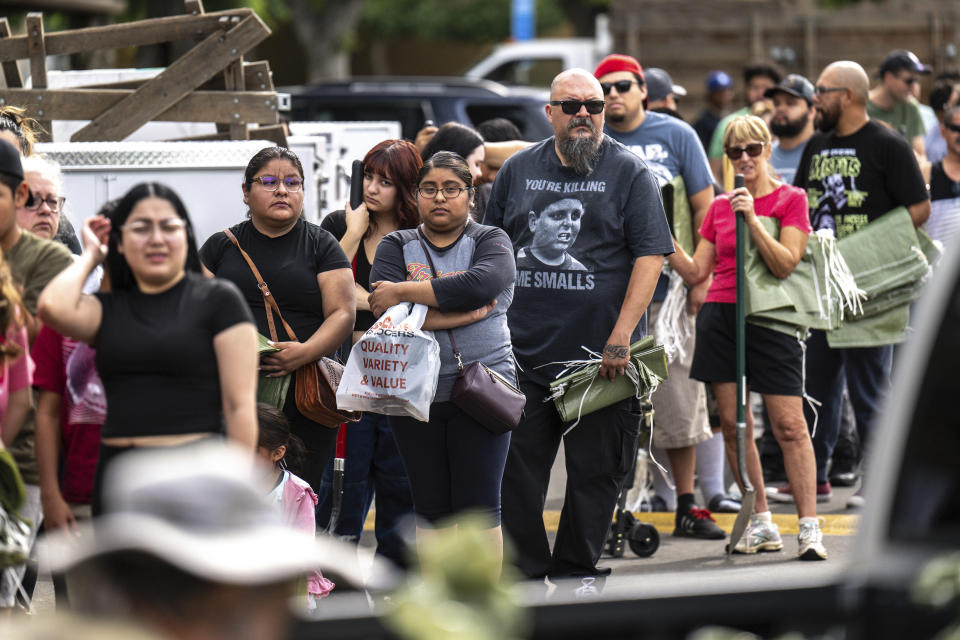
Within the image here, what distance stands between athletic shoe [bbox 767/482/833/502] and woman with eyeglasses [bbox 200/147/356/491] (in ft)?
10.9

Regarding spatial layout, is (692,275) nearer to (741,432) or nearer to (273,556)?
(741,432)

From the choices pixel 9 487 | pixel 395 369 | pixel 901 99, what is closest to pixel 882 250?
pixel 901 99

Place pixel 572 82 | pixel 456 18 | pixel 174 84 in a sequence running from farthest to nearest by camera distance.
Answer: pixel 456 18 → pixel 174 84 → pixel 572 82

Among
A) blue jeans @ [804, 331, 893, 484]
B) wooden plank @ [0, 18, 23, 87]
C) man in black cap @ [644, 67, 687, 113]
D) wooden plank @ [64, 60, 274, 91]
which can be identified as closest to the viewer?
blue jeans @ [804, 331, 893, 484]

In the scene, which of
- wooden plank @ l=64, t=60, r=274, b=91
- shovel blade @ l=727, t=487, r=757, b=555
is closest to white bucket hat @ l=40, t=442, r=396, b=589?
shovel blade @ l=727, t=487, r=757, b=555

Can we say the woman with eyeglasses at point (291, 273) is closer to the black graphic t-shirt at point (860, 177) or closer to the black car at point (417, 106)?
the black graphic t-shirt at point (860, 177)

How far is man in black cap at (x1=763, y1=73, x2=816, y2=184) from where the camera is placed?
9.10 metres

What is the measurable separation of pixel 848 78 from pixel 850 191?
600mm

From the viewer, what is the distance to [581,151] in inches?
238

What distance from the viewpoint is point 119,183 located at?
732cm

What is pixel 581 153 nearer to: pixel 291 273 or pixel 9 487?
pixel 291 273

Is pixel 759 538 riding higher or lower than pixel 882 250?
lower

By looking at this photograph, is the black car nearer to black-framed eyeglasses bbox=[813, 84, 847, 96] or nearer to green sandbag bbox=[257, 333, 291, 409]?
black-framed eyeglasses bbox=[813, 84, 847, 96]

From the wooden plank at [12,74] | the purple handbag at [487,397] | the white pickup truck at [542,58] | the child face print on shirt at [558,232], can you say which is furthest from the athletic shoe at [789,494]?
the white pickup truck at [542,58]
